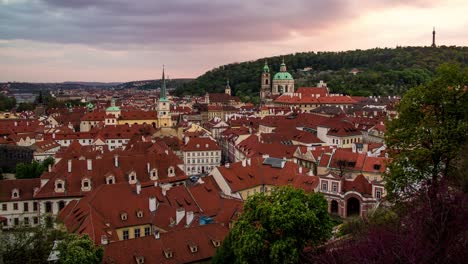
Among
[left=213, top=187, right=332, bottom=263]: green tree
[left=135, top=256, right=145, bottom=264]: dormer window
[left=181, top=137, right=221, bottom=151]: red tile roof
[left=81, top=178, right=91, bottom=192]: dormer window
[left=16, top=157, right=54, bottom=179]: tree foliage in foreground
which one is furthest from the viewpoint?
[left=181, top=137, right=221, bottom=151]: red tile roof

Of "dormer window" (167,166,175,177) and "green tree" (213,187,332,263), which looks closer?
"green tree" (213,187,332,263)

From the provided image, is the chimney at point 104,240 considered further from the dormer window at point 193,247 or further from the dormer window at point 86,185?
the dormer window at point 86,185

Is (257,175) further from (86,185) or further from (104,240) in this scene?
(104,240)

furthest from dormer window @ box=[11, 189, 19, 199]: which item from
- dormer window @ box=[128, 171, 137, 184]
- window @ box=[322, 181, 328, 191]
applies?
window @ box=[322, 181, 328, 191]

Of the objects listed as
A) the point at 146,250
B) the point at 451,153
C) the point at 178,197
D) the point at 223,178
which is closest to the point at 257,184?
the point at 223,178

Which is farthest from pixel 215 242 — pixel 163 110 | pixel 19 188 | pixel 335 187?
pixel 163 110

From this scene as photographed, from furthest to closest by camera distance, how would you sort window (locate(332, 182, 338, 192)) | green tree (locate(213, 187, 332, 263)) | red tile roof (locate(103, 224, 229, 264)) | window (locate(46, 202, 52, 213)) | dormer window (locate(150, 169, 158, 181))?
dormer window (locate(150, 169, 158, 181)) < window (locate(332, 182, 338, 192)) < window (locate(46, 202, 52, 213)) < red tile roof (locate(103, 224, 229, 264)) < green tree (locate(213, 187, 332, 263))

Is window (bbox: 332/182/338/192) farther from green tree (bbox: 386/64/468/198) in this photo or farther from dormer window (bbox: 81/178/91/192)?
dormer window (bbox: 81/178/91/192)
